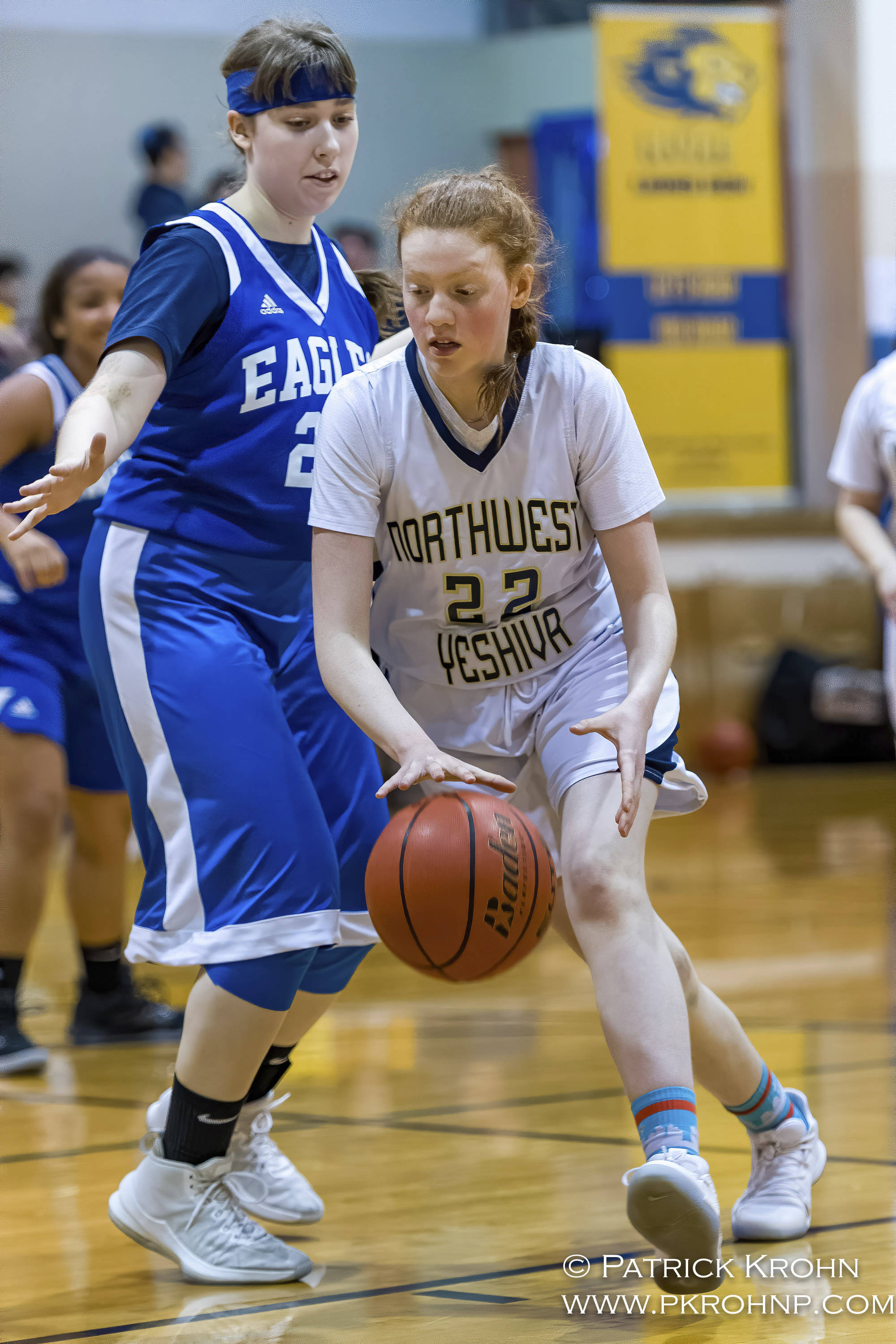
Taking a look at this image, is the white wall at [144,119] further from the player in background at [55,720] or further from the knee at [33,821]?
the knee at [33,821]

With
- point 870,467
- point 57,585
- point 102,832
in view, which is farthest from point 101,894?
point 870,467

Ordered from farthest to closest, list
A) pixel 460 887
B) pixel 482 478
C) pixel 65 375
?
1. pixel 65 375
2. pixel 482 478
3. pixel 460 887

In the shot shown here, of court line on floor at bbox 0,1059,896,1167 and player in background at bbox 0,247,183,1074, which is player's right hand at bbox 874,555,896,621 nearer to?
court line on floor at bbox 0,1059,896,1167

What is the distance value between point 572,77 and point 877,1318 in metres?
9.78

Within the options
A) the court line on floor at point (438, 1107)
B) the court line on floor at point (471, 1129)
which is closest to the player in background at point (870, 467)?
the court line on floor at point (438, 1107)

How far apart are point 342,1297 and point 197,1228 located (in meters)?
0.26

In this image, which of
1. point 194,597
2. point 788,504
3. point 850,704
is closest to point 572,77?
point 788,504

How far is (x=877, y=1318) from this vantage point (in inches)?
88.6

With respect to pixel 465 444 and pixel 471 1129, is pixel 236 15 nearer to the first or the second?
pixel 465 444

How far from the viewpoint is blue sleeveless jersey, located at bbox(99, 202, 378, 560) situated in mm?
2631

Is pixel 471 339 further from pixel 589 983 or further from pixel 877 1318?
pixel 589 983

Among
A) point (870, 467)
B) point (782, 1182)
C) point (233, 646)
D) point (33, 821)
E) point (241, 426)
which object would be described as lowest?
point (782, 1182)

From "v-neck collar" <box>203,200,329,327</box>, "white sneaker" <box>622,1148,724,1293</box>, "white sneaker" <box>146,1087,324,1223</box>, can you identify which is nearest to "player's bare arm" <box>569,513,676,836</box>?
"white sneaker" <box>622,1148,724,1293</box>

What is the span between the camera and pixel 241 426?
2.64m
